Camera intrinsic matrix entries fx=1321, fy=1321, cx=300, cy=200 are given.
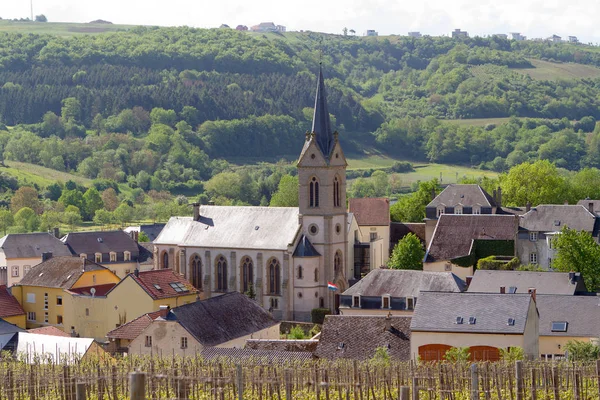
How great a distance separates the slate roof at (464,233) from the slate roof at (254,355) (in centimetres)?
2880

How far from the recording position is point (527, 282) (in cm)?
7512

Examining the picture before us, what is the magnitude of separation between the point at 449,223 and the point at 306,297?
11.8m

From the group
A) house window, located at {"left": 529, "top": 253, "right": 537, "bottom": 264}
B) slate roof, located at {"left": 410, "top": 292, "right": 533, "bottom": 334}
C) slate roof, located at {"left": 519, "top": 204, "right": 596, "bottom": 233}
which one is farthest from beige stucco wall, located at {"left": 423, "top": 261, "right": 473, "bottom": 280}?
slate roof, located at {"left": 410, "top": 292, "right": 533, "bottom": 334}

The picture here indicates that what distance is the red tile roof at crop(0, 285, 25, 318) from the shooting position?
82.8m

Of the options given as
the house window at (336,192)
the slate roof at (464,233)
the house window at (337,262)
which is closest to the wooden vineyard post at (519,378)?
the slate roof at (464,233)

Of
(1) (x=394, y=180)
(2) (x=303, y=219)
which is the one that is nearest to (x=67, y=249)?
(2) (x=303, y=219)

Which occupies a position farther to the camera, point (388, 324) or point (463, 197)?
point (463, 197)

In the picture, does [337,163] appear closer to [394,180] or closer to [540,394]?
[540,394]

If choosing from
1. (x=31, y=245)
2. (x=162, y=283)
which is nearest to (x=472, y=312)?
(x=162, y=283)

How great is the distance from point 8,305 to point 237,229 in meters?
18.1

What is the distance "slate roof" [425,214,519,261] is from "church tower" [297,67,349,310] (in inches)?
246

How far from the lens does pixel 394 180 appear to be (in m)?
191

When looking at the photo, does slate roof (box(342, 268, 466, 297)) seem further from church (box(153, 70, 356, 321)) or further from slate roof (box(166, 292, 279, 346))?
church (box(153, 70, 356, 321))

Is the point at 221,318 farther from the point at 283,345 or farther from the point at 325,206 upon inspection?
the point at 325,206
